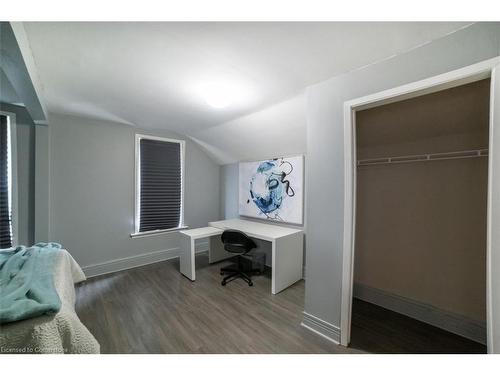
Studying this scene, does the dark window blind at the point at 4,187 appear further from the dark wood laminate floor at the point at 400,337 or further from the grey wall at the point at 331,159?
the dark wood laminate floor at the point at 400,337

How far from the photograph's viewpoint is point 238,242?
8.66 ft

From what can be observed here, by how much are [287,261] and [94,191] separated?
2.90 metres

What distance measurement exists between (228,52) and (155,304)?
252cm

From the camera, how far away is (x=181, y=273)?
2949 mm

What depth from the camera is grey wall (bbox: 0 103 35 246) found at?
244cm

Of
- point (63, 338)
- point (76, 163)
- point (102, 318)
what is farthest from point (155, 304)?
point (76, 163)

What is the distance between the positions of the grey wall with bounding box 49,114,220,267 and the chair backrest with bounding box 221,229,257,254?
4.68 ft

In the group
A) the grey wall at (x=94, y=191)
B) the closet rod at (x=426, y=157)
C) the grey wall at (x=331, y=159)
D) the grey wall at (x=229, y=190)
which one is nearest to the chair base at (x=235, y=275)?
the grey wall at (x=331, y=159)

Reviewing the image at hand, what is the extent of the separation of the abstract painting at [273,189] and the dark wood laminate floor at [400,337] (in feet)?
4.33

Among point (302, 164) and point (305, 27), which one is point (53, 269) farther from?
point (302, 164)

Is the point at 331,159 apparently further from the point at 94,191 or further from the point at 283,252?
the point at 94,191

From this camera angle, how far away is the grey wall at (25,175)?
2.44m

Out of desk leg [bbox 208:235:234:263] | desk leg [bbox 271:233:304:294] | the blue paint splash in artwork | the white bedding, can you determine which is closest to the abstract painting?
the blue paint splash in artwork

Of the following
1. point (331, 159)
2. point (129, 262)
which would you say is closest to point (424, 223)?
point (331, 159)
